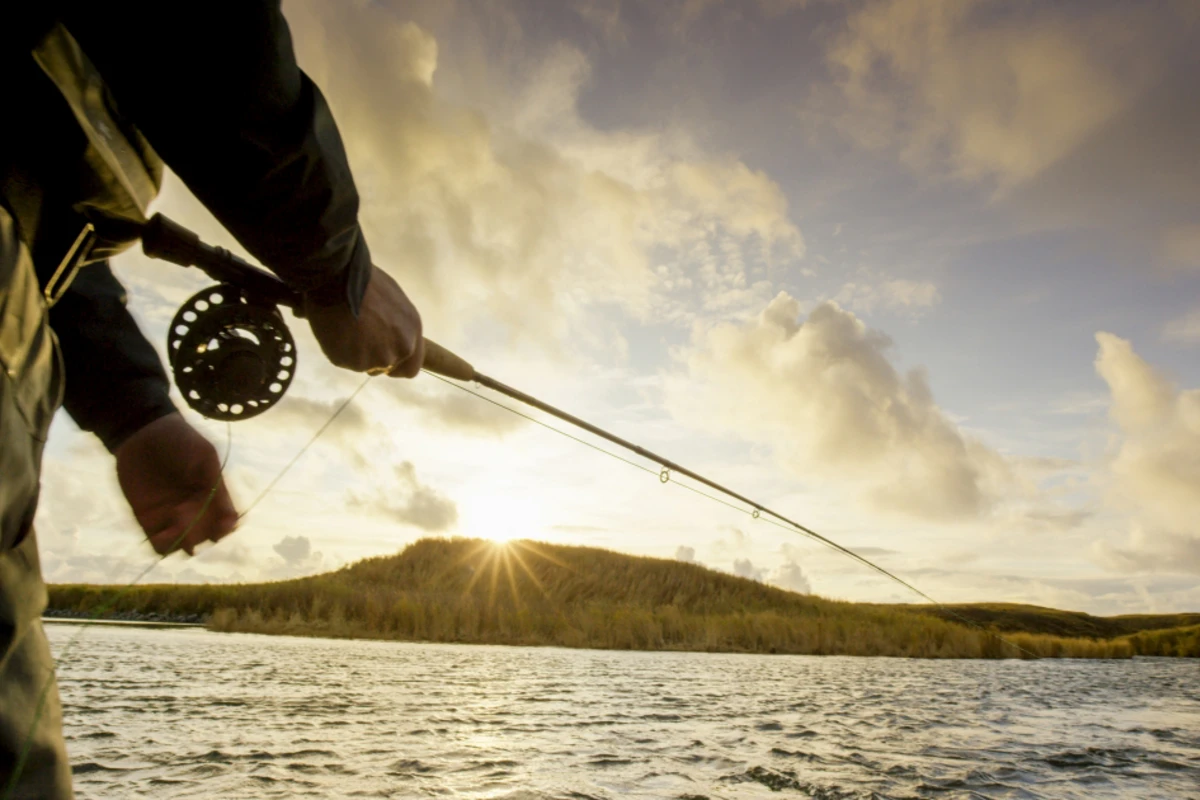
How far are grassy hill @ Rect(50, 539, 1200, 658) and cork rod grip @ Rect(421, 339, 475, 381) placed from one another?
9415mm

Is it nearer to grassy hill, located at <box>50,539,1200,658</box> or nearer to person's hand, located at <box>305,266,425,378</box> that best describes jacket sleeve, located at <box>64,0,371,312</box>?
person's hand, located at <box>305,266,425,378</box>

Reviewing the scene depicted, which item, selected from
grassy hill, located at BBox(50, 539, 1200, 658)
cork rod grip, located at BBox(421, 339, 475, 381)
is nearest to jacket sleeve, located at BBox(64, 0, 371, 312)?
cork rod grip, located at BBox(421, 339, 475, 381)

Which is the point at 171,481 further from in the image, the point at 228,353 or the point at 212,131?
the point at 212,131

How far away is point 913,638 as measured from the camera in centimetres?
1923

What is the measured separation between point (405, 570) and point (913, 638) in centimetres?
1830

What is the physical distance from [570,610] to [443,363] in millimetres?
20722

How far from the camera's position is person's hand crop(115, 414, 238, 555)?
2.14m

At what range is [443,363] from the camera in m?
3.03

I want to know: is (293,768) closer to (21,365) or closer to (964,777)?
(21,365)

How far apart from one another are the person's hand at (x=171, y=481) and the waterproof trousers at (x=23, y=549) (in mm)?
1145

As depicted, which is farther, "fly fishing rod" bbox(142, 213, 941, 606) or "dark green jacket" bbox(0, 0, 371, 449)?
"fly fishing rod" bbox(142, 213, 941, 606)

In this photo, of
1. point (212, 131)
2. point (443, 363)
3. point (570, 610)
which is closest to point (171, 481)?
point (443, 363)

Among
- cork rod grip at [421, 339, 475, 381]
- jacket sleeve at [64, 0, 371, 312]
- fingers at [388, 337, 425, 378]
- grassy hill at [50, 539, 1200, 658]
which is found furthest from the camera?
grassy hill at [50, 539, 1200, 658]

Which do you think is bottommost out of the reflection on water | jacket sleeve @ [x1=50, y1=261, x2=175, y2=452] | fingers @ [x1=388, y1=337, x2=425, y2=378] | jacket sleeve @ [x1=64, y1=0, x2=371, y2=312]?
the reflection on water
